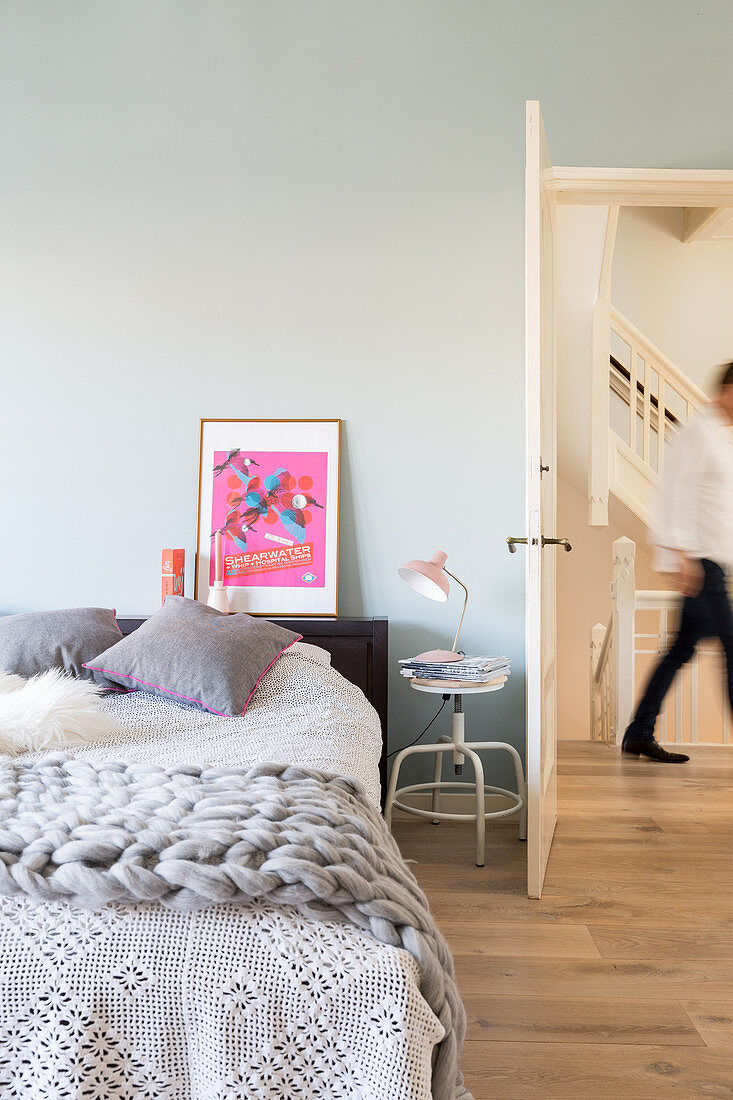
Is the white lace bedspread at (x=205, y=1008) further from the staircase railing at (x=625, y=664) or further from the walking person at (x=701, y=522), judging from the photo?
the staircase railing at (x=625, y=664)

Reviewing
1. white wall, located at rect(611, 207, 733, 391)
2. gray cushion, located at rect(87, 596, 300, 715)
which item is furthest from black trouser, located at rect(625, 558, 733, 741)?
white wall, located at rect(611, 207, 733, 391)

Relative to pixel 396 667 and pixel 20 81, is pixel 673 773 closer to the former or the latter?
pixel 396 667

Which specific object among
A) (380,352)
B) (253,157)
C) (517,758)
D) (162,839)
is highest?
(253,157)

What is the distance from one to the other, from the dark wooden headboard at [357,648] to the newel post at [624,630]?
1996 millimetres

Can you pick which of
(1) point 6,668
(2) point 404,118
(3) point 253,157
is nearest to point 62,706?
(1) point 6,668

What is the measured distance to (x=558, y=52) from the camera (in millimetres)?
3133

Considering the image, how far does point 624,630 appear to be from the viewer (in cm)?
454

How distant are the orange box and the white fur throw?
938mm

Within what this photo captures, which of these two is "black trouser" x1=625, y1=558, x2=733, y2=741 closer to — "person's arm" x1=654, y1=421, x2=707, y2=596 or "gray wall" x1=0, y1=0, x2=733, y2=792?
"person's arm" x1=654, y1=421, x2=707, y2=596

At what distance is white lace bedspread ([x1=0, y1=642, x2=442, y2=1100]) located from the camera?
97 cm

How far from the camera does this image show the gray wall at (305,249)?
3.15 metres

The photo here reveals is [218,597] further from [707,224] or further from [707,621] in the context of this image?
[707,224]

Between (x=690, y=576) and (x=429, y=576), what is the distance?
2.76 ft

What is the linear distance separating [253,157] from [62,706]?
2198mm
